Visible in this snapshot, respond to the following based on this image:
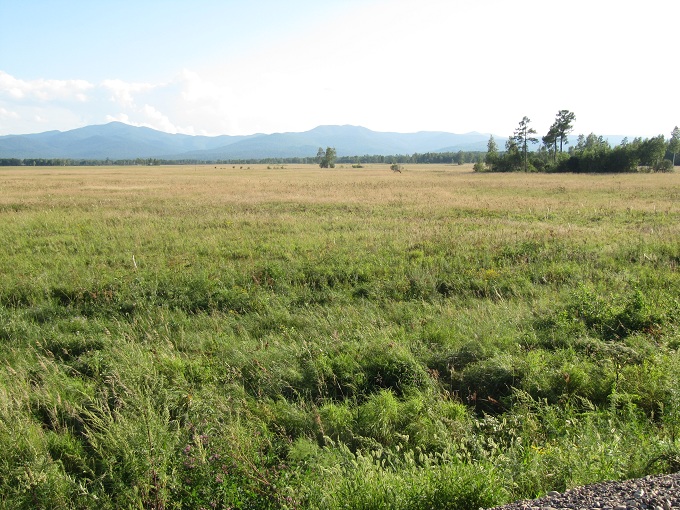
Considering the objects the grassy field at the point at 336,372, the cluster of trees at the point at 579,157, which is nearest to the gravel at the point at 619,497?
the grassy field at the point at 336,372

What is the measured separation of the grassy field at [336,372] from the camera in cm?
359

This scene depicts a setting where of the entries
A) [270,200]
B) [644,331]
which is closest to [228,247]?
[644,331]

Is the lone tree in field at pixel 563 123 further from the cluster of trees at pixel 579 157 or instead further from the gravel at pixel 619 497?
the gravel at pixel 619 497

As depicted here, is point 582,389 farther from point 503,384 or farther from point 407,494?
point 407,494

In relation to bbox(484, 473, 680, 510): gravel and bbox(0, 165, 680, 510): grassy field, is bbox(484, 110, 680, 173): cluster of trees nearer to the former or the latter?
bbox(0, 165, 680, 510): grassy field

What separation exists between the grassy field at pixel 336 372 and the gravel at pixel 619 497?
11.3 inches

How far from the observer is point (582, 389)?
506 centimetres

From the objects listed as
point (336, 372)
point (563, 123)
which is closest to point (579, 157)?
point (563, 123)

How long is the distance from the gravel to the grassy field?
29 cm

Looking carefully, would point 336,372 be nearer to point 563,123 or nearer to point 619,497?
point 619,497

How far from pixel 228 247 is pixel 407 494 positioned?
1100cm

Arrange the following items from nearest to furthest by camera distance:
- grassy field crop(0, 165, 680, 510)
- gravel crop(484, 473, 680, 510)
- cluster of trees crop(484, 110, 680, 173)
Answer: gravel crop(484, 473, 680, 510), grassy field crop(0, 165, 680, 510), cluster of trees crop(484, 110, 680, 173)

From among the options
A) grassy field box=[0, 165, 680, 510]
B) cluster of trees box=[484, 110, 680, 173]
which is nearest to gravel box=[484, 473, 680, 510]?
grassy field box=[0, 165, 680, 510]

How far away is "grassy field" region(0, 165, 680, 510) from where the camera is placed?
11.8 feet
